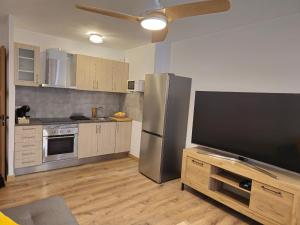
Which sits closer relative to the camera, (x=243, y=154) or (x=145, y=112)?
(x=243, y=154)

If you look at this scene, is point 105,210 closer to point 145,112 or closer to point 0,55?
point 145,112

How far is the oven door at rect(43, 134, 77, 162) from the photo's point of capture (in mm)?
3531

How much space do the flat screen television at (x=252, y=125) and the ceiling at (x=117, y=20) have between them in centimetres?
94

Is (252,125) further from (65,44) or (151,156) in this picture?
(65,44)

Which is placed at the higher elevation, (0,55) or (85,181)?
(0,55)

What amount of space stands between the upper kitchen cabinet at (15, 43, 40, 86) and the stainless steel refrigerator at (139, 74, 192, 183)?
6.10ft

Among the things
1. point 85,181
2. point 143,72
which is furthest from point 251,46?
point 85,181

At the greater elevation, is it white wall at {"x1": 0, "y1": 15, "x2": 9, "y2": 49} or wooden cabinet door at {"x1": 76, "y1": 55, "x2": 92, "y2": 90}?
white wall at {"x1": 0, "y1": 15, "x2": 9, "y2": 49}

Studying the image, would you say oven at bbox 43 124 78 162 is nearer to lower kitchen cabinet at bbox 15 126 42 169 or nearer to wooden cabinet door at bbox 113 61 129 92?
lower kitchen cabinet at bbox 15 126 42 169

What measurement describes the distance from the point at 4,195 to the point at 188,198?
2.46 m

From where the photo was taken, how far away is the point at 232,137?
2.72 m

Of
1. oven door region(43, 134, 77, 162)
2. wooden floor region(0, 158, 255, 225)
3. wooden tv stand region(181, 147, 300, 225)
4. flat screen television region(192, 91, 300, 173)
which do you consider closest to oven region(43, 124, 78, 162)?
oven door region(43, 134, 77, 162)

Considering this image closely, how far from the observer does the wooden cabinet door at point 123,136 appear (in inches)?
174

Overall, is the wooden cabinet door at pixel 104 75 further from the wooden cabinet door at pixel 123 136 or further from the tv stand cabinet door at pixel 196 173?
the tv stand cabinet door at pixel 196 173
